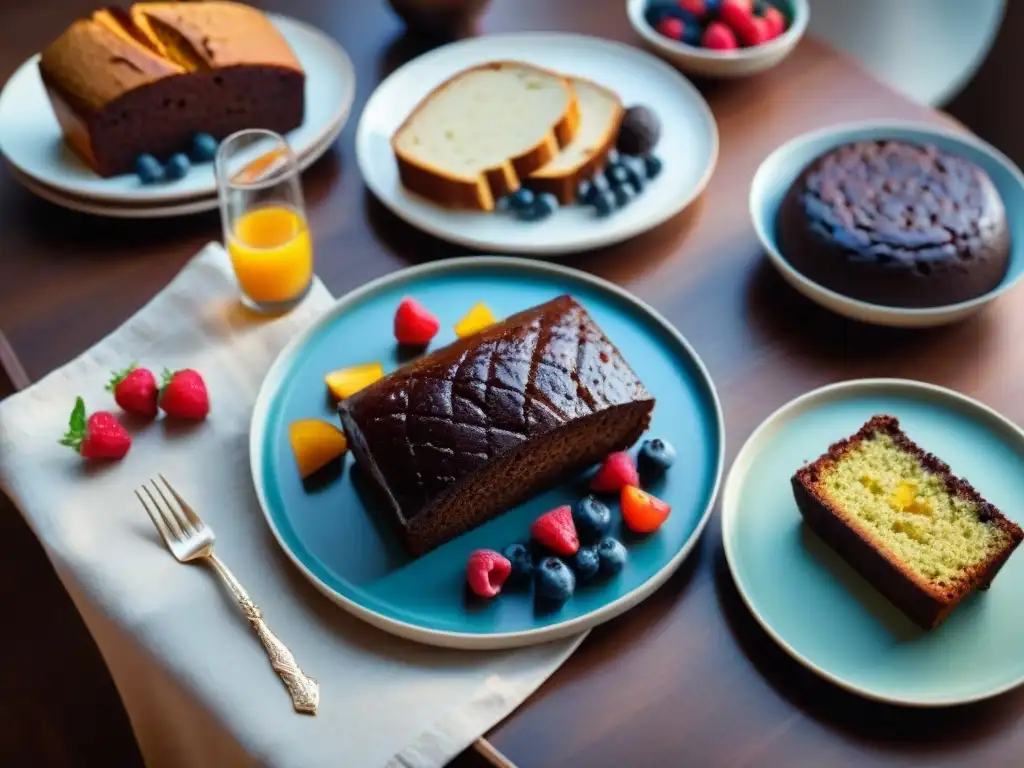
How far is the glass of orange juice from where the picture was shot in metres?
1.78

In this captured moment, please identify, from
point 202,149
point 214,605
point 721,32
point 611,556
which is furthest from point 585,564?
point 721,32

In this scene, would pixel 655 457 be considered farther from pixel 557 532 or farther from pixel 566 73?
pixel 566 73

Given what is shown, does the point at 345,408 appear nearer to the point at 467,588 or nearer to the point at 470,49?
the point at 467,588

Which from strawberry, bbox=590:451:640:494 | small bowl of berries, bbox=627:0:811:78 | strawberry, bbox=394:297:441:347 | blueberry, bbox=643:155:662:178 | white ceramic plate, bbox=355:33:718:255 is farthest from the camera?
small bowl of berries, bbox=627:0:811:78

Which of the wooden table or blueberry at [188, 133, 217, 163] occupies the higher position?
blueberry at [188, 133, 217, 163]

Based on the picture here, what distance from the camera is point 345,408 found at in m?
1.56

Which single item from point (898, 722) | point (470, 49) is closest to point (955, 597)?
point (898, 722)

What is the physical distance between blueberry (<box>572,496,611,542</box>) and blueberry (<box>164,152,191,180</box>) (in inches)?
42.5

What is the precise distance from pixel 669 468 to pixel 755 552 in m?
0.18

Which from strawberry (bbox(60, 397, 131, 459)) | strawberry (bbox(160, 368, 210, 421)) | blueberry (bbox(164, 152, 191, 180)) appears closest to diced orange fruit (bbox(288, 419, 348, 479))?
strawberry (bbox(160, 368, 210, 421))

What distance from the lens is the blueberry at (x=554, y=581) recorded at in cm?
141

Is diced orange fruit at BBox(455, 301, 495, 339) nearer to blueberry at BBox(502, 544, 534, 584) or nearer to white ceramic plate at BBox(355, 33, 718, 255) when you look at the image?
white ceramic plate at BBox(355, 33, 718, 255)

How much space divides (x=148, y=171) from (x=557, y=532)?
3.70 ft

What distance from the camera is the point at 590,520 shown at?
149 centimetres
